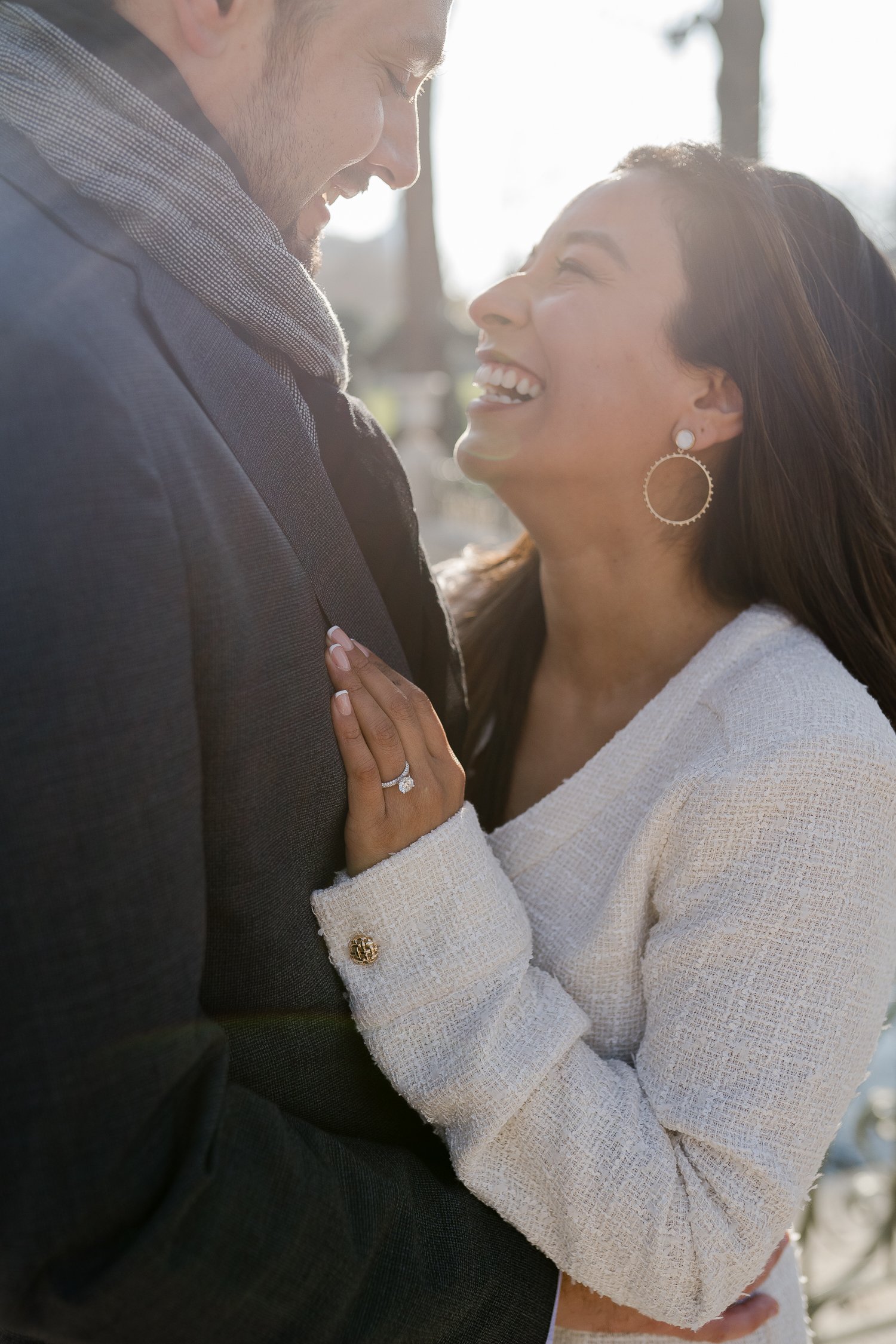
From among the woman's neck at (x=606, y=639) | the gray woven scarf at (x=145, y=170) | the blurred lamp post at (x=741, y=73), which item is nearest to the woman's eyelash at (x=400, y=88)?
the gray woven scarf at (x=145, y=170)

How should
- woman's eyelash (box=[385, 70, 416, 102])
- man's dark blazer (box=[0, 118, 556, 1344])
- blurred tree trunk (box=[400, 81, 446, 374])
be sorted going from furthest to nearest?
blurred tree trunk (box=[400, 81, 446, 374]) → woman's eyelash (box=[385, 70, 416, 102]) → man's dark blazer (box=[0, 118, 556, 1344])

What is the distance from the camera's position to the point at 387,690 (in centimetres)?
129

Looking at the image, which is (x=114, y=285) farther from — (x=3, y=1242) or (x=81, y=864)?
(x=3, y=1242)

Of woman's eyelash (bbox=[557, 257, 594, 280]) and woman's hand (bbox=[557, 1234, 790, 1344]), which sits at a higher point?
woman's eyelash (bbox=[557, 257, 594, 280])

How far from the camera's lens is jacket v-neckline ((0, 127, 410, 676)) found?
107 cm

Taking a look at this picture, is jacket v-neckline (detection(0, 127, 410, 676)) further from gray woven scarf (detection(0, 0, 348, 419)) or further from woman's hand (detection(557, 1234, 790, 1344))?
woman's hand (detection(557, 1234, 790, 1344))

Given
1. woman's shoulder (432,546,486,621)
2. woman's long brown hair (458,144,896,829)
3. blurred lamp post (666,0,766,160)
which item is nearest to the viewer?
woman's long brown hair (458,144,896,829)

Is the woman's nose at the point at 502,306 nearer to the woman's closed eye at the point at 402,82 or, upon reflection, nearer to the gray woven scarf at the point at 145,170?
the woman's closed eye at the point at 402,82

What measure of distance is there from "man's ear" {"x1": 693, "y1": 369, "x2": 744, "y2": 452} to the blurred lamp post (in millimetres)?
1866

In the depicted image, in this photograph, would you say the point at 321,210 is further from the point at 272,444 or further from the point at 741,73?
the point at 741,73

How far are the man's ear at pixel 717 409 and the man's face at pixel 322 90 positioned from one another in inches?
35.5

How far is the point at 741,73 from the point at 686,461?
2212 millimetres

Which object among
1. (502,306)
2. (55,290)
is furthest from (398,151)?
(55,290)

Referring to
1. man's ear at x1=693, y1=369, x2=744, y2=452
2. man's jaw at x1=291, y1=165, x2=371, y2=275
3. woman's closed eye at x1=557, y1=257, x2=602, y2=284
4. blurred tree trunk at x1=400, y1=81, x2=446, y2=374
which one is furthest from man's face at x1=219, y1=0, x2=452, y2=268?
blurred tree trunk at x1=400, y1=81, x2=446, y2=374
